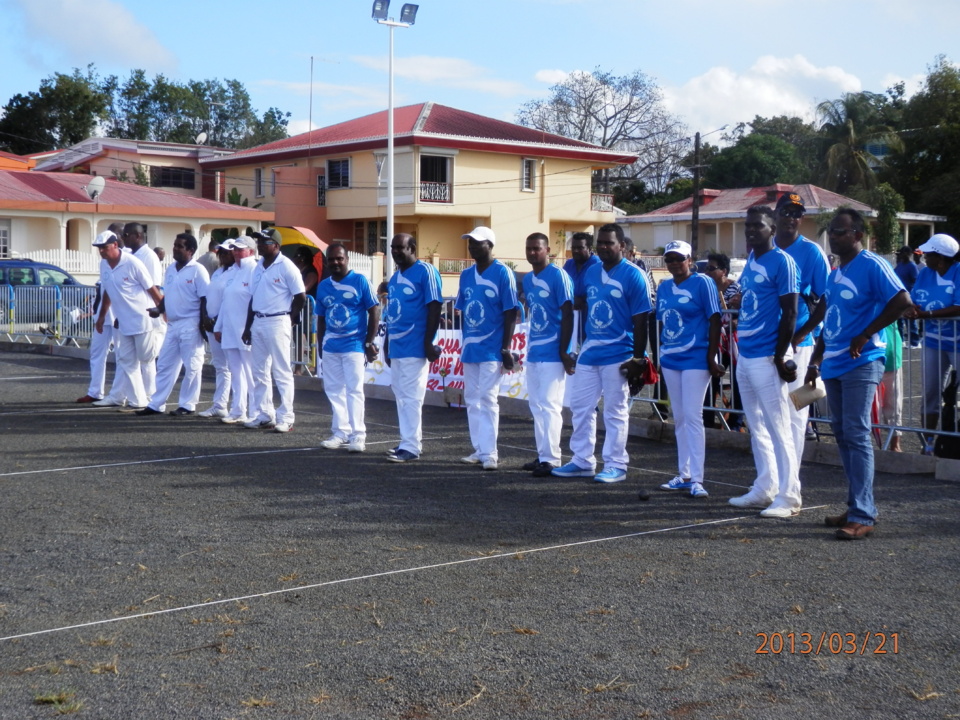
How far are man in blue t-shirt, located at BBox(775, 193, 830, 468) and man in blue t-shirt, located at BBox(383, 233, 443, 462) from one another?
318cm

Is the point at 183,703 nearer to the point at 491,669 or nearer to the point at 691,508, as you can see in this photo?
the point at 491,669

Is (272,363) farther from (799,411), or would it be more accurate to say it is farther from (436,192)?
(436,192)

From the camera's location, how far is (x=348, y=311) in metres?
11.0

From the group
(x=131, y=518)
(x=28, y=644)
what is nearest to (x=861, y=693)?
(x=28, y=644)

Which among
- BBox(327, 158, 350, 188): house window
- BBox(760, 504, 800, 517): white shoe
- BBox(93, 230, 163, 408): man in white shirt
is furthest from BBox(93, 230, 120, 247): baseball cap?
BBox(327, 158, 350, 188): house window

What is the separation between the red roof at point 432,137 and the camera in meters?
46.8

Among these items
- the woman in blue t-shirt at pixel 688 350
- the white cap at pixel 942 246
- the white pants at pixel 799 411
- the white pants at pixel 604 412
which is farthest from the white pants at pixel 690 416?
the white cap at pixel 942 246

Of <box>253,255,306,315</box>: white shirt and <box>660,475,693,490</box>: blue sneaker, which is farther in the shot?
<box>253,255,306,315</box>: white shirt

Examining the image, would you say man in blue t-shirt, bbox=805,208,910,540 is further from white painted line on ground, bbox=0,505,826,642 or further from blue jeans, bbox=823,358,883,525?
white painted line on ground, bbox=0,505,826,642

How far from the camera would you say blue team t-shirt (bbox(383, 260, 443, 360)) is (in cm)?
1017

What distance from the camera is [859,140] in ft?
192

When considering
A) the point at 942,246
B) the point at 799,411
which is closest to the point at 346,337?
the point at 799,411

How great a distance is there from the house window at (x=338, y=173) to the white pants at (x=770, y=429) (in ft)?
140

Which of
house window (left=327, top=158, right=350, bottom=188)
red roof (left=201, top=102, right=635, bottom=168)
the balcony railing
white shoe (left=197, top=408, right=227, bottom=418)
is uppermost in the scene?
red roof (left=201, top=102, right=635, bottom=168)
